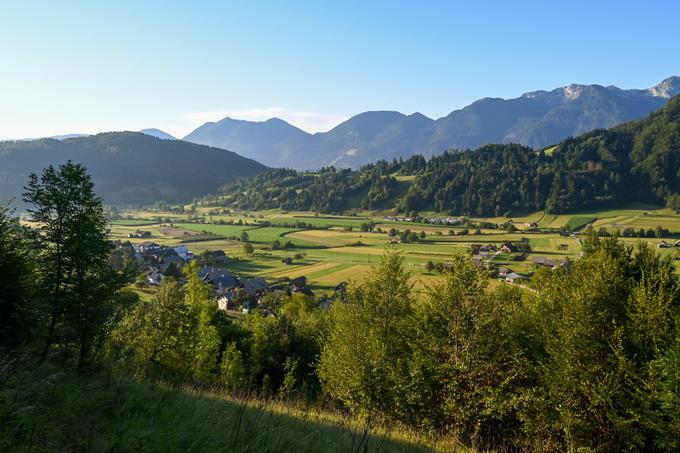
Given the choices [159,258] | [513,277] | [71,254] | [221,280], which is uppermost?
[71,254]

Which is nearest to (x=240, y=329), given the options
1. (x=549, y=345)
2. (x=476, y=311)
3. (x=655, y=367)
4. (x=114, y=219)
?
(x=476, y=311)

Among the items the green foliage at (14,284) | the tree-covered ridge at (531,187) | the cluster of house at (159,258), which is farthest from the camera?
the tree-covered ridge at (531,187)

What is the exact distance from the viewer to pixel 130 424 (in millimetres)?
5742

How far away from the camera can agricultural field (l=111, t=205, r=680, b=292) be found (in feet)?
253

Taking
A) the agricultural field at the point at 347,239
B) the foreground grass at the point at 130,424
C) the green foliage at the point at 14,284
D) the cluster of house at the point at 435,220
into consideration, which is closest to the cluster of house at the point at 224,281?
the agricultural field at the point at 347,239

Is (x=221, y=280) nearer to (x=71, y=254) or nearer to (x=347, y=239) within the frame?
(x=347, y=239)

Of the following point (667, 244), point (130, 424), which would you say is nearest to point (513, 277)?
point (667, 244)

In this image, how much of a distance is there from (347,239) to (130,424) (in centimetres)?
10400

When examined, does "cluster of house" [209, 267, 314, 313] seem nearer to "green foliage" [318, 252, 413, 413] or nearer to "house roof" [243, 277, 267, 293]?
"house roof" [243, 277, 267, 293]

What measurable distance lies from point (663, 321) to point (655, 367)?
187 centimetres

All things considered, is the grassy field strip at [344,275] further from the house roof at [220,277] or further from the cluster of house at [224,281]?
the house roof at [220,277]

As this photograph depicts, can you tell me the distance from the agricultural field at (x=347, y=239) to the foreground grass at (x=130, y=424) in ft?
153

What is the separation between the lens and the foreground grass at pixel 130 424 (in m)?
4.83

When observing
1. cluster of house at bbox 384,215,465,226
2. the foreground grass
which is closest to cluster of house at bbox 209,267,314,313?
the foreground grass
